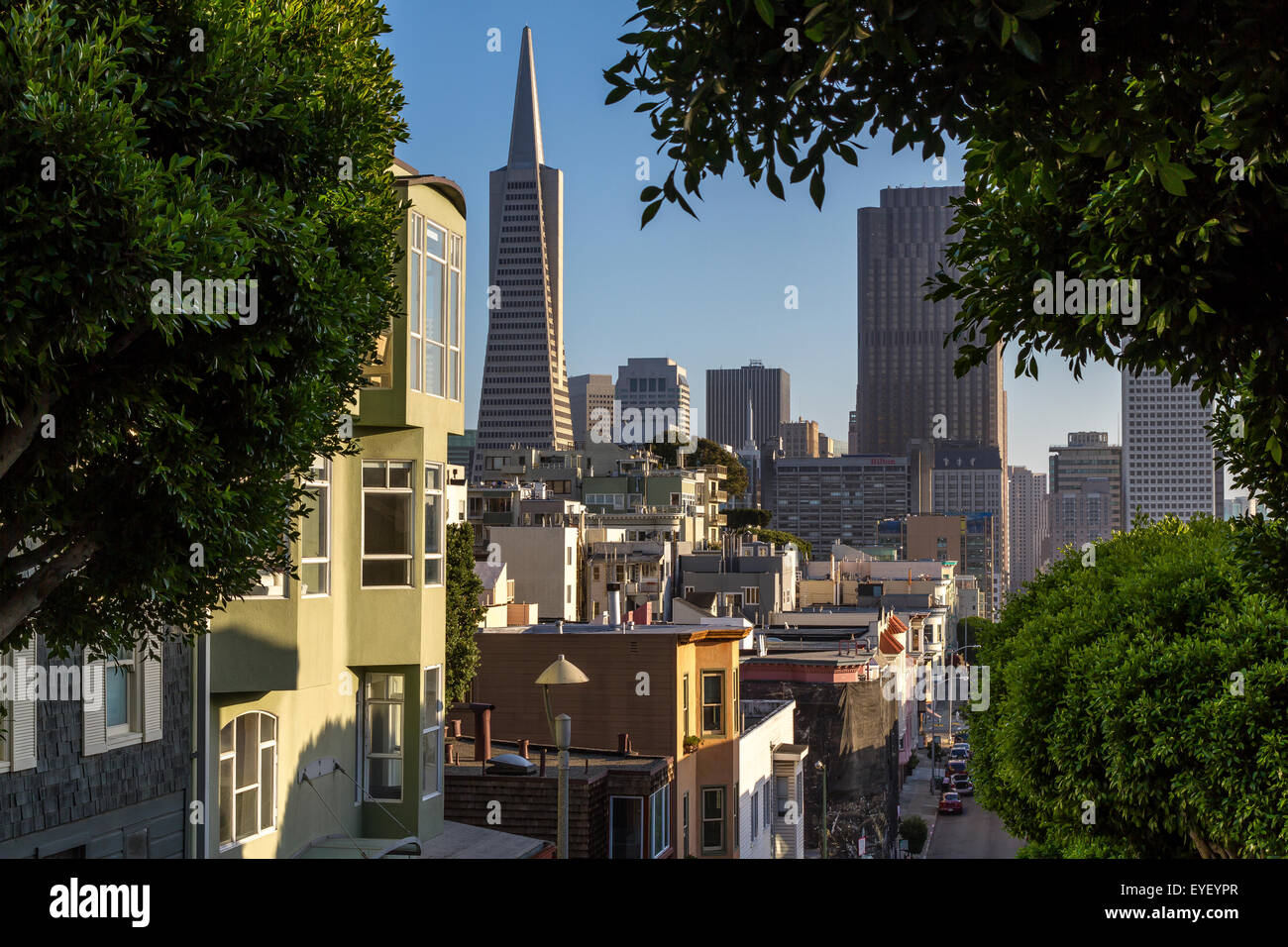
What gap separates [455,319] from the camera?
18.6 metres

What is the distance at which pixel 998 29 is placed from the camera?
4762 mm

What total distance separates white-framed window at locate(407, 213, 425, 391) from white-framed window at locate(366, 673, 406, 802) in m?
4.42

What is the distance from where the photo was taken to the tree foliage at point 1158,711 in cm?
1477

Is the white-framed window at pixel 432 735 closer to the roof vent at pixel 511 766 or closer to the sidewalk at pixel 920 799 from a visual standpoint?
the roof vent at pixel 511 766

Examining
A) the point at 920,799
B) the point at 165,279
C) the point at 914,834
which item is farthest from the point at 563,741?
the point at 920,799

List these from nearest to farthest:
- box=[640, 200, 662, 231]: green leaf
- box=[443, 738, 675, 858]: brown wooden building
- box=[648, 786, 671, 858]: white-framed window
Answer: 1. box=[640, 200, 662, 231]: green leaf
2. box=[443, 738, 675, 858]: brown wooden building
3. box=[648, 786, 671, 858]: white-framed window

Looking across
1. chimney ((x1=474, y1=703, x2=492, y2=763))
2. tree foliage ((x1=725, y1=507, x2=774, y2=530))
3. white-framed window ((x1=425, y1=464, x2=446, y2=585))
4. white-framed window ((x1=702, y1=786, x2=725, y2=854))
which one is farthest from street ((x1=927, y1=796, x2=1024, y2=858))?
tree foliage ((x1=725, y1=507, x2=774, y2=530))

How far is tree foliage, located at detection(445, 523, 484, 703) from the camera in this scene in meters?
42.0

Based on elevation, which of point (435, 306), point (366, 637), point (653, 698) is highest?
point (435, 306)

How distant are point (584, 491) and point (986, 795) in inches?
4571

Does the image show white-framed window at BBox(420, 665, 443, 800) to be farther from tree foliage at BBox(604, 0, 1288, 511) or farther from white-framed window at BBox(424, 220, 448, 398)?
tree foliage at BBox(604, 0, 1288, 511)

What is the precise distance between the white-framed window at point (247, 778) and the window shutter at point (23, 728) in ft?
10.7

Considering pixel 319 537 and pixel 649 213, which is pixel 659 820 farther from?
pixel 649 213

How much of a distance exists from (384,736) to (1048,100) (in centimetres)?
1523
